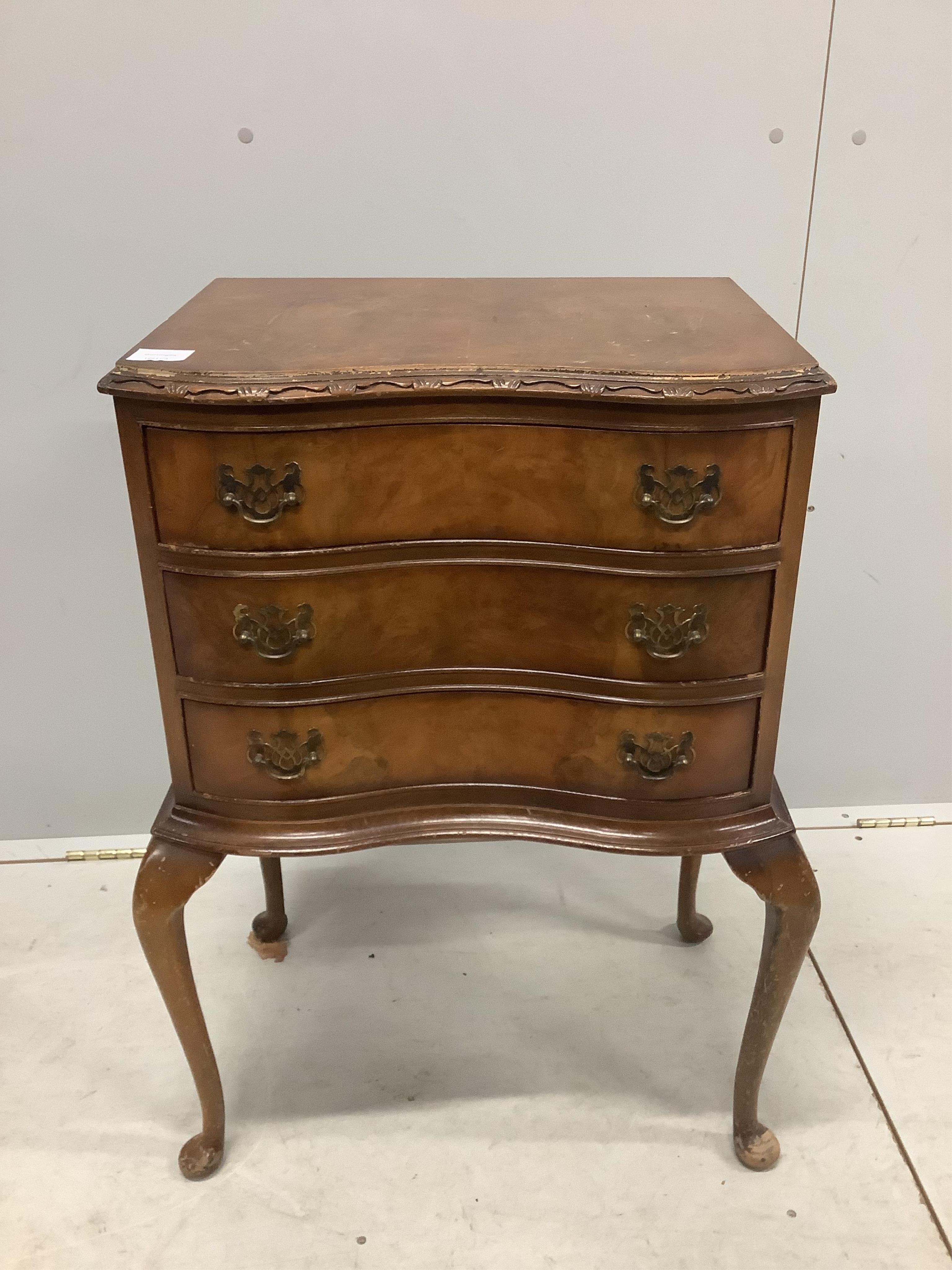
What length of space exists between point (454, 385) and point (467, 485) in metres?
0.13

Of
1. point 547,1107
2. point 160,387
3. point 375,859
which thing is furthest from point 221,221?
point 547,1107

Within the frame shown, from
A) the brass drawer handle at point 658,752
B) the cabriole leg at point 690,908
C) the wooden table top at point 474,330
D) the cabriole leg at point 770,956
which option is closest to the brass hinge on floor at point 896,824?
the cabriole leg at point 690,908

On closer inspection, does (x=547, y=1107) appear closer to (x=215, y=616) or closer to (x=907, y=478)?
(x=215, y=616)

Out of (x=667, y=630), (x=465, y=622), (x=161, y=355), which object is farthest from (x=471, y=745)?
(x=161, y=355)

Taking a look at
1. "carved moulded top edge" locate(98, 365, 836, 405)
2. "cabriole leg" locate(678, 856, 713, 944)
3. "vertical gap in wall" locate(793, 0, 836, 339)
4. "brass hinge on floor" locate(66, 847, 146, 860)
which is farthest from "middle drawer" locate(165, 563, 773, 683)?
"brass hinge on floor" locate(66, 847, 146, 860)

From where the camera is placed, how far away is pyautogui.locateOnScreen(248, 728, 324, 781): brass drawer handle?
1.42 metres

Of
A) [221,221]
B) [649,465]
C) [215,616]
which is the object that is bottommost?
[215,616]

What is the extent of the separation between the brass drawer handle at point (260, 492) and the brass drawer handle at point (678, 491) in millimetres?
396

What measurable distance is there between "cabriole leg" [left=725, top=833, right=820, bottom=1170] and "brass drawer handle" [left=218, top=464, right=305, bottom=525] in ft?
2.42

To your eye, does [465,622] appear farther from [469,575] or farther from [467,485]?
[467,485]

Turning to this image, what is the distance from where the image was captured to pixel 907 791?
2.51 m

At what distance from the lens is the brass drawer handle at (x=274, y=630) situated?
133 cm

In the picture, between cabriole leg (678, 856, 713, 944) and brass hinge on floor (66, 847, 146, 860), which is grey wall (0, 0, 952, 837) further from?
cabriole leg (678, 856, 713, 944)

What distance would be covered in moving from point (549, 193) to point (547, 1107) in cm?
155
